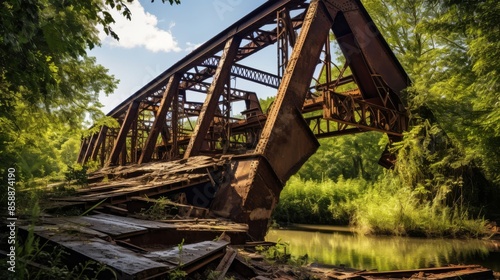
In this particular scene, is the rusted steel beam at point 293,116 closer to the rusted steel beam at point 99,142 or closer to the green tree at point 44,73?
the green tree at point 44,73

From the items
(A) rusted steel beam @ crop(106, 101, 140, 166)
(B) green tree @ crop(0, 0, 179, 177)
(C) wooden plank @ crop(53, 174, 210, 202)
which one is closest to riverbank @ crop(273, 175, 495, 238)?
(C) wooden plank @ crop(53, 174, 210, 202)

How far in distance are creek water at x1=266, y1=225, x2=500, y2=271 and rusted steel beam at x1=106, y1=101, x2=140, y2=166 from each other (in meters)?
10.1

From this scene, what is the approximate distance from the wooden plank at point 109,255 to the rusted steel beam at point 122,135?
1456cm

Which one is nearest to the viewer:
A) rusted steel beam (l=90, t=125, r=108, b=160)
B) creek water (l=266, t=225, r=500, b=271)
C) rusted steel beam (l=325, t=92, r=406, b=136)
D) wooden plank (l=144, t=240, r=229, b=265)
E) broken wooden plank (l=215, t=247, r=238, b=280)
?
wooden plank (l=144, t=240, r=229, b=265)

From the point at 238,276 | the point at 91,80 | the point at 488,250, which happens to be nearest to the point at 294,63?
the point at 238,276

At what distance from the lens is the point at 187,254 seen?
3471 mm

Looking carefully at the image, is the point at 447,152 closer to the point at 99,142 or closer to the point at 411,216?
the point at 411,216

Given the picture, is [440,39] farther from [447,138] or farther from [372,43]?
[372,43]

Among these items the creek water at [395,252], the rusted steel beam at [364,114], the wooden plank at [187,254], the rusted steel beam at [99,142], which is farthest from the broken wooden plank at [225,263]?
the rusted steel beam at [99,142]

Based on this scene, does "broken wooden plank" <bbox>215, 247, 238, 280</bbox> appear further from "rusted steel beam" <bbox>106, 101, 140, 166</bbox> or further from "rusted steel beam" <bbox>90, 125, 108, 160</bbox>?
"rusted steel beam" <bbox>90, 125, 108, 160</bbox>

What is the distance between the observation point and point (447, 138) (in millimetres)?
12703

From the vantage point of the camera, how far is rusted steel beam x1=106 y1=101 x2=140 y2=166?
57.4 feet

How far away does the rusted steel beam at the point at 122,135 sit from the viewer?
17500mm

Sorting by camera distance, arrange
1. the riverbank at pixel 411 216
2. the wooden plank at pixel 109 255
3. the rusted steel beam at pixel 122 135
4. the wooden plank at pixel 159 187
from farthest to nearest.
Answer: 1. the rusted steel beam at pixel 122 135
2. the riverbank at pixel 411 216
3. the wooden plank at pixel 159 187
4. the wooden plank at pixel 109 255
